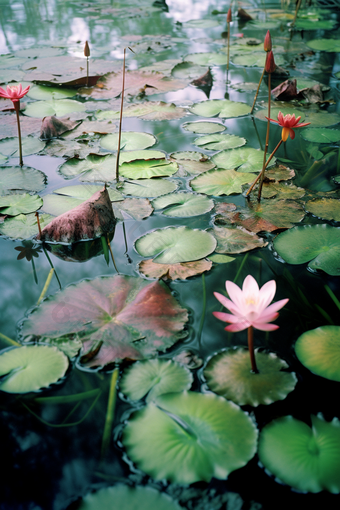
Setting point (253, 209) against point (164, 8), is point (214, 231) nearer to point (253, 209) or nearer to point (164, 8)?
point (253, 209)

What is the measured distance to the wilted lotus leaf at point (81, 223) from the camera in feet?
5.04

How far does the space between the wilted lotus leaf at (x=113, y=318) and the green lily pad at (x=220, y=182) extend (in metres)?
0.73

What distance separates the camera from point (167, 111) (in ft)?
8.77

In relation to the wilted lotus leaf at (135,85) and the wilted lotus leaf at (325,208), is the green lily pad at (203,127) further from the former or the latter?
the wilted lotus leaf at (325,208)

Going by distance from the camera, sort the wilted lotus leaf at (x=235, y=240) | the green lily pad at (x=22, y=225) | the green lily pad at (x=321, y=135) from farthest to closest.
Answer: the green lily pad at (x=321, y=135) → the green lily pad at (x=22, y=225) → the wilted lotus leaf at (x=235, y=240)

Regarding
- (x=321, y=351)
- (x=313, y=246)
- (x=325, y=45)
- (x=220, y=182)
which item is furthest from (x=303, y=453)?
(x=325, y=45)

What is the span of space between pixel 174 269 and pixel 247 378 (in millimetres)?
506

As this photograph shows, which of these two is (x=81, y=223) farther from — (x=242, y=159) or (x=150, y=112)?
(x=150, y=112)

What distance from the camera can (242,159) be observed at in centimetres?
208

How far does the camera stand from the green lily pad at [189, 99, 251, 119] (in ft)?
8.67

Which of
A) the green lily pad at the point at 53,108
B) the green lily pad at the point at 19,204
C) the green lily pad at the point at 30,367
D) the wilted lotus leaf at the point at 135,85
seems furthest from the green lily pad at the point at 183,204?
the wilted lotus leaf at the point at 135,85

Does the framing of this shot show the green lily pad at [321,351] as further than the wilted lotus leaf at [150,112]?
No

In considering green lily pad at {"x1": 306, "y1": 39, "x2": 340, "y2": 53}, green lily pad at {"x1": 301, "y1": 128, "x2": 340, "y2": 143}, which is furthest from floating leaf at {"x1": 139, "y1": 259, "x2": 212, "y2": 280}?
green lily pad at {"x1": 306, "y1": 39, "x2": 340, "y2": 53}

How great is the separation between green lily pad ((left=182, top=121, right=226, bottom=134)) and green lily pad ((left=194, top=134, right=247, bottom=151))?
0.10m
